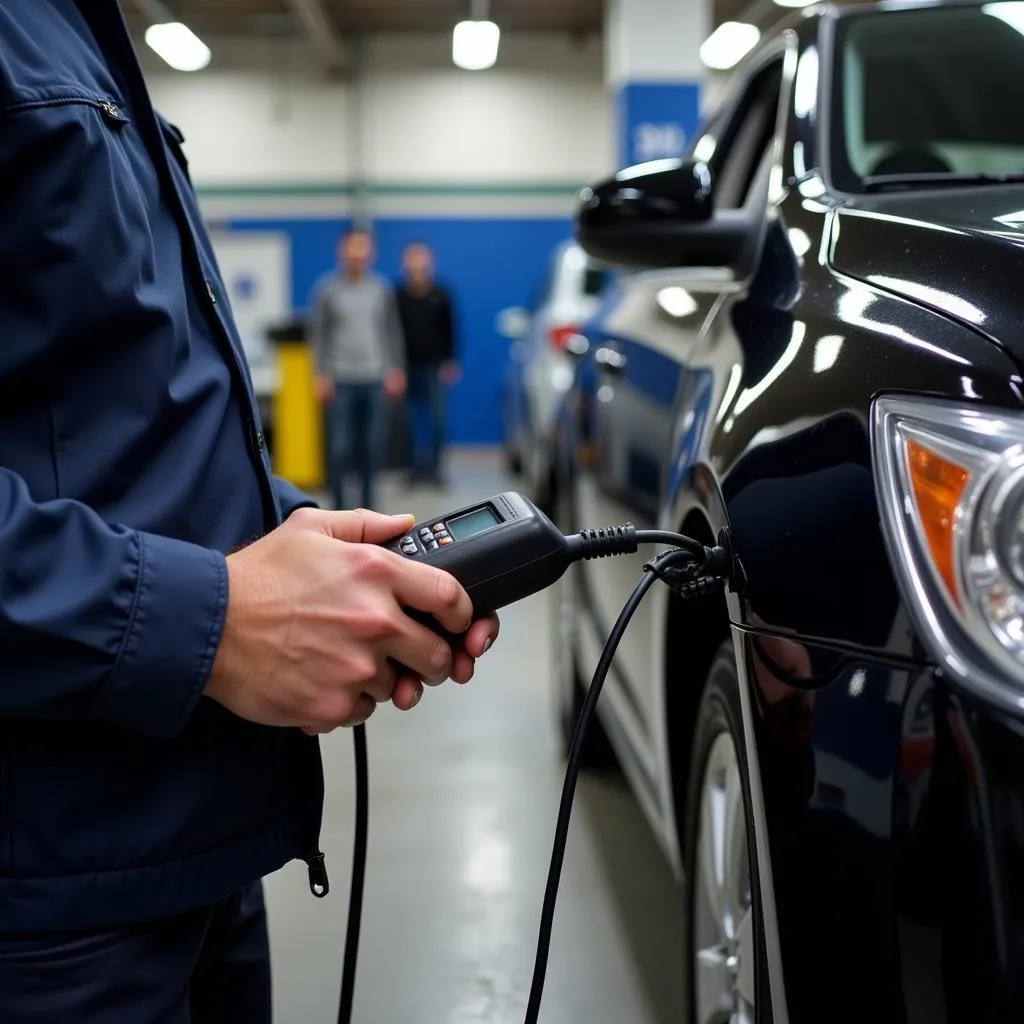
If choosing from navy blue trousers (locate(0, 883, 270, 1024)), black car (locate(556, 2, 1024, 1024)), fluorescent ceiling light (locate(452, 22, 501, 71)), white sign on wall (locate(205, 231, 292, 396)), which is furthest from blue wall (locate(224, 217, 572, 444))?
navy blue trousers (locate(0, 883, 270, 1024))

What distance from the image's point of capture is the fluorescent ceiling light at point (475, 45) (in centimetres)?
1148

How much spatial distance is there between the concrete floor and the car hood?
3.99ft

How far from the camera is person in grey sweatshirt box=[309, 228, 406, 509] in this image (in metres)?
7.06

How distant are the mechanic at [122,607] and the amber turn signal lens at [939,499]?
31 cm

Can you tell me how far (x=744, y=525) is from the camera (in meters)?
1.06

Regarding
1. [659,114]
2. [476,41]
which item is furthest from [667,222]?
[476,41]

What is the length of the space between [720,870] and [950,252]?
0.72 meters

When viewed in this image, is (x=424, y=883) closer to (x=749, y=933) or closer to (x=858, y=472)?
(x=749, y=933)

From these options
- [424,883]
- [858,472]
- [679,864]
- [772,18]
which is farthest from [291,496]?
[772,18]

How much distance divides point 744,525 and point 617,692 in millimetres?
1103

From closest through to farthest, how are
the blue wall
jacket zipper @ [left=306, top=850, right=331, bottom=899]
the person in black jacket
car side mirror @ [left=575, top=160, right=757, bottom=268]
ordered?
jacket zipper @ [left=306, top=850, right=331, bottom=899]
car side mirror @ [left=575, top=160, right=757, bottom=268]
the person in black jacket
the blue wall

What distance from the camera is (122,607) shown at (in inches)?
28.8

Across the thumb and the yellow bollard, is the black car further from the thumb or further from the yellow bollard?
the yellow bollard

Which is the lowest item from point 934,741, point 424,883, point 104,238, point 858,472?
point 424,883
